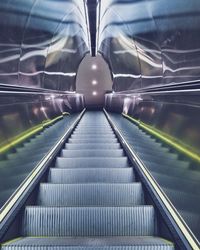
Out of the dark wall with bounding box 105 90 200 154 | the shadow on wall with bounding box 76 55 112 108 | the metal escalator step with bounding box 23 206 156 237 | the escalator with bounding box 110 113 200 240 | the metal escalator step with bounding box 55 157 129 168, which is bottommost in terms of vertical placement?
the metal escalator step with bounding box 23 206 156 237

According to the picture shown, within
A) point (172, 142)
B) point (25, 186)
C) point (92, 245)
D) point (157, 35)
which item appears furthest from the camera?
point (157, 35)

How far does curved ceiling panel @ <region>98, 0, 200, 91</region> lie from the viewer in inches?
206

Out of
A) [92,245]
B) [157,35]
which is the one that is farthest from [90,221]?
[157,35]

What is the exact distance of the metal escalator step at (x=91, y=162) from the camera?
5.48 meters

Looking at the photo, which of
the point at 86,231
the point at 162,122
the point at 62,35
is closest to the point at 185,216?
the point at 86,231

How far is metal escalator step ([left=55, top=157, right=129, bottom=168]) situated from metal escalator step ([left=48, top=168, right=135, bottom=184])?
642 mm

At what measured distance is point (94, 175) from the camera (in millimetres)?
4793

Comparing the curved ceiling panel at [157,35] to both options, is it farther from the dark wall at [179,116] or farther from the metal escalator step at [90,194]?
the metal escalator step at [90,194]

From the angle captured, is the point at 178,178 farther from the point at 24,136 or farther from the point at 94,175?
the point at 24,136

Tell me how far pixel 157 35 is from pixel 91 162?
3.80 m

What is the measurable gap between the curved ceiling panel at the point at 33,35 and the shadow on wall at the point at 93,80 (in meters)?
13.0

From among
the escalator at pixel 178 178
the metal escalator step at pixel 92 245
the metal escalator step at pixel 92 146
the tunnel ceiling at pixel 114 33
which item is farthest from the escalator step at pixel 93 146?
the metal escalator step at pixel 92 245

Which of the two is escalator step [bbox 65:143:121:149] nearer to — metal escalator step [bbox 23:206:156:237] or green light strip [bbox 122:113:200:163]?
green light strip [bbox 122:113:200:163]

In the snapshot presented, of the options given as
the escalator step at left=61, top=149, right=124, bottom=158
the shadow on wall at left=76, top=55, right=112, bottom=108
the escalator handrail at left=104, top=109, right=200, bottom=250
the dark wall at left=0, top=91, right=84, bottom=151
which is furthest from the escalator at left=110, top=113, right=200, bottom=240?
the shadow on wall at left=76, top=55, right=112, bottom=108
